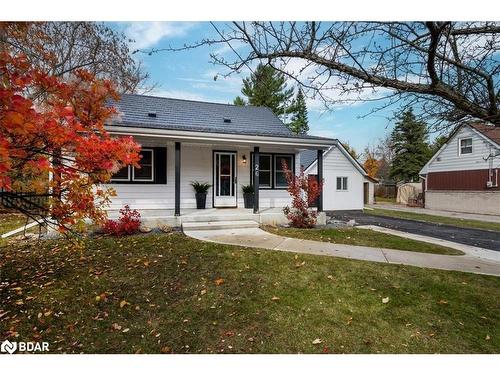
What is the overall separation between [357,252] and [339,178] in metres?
10.7

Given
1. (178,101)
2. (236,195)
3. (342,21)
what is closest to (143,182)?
(236,195)

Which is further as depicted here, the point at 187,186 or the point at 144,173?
the point at 187,186

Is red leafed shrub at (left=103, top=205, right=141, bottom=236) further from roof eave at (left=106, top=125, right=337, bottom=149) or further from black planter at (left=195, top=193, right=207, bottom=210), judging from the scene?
black planter at (left=195, top=193, right=207, bottom=210)

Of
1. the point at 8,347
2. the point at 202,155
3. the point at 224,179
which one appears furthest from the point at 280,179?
the point at 8,347

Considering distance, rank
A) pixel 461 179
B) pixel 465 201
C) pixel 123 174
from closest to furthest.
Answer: pixel 123 174 → pixel 465 201 → pixel 461 179

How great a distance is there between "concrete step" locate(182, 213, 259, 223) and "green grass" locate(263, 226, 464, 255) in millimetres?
639

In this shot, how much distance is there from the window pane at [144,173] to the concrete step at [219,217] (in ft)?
6.26

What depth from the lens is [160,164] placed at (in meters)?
7.93

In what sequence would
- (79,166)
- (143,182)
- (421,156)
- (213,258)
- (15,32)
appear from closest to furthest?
1. (15,32)
2. (79,166)
3. (213,258)
4. (143,182)
5. (421,156)

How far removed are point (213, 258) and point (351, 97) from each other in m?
2.90

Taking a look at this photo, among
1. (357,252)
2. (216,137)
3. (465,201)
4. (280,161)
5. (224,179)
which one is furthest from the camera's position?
(465,201)

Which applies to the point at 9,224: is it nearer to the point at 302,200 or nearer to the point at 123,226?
the point at 123,226

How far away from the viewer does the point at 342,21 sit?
270 centimetres
